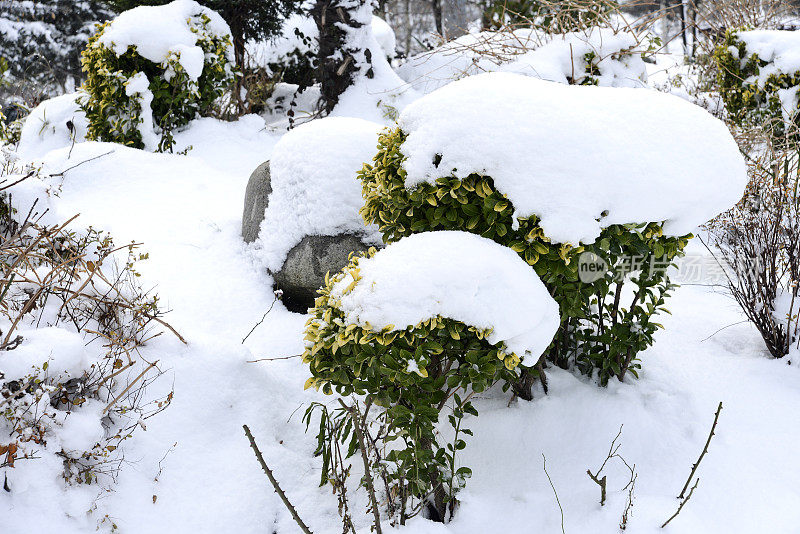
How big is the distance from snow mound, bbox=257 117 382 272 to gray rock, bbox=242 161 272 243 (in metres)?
0.08

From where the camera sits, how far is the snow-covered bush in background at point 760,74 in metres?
5.17

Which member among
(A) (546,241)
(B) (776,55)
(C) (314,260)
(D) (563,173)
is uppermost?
(D) (563,173)

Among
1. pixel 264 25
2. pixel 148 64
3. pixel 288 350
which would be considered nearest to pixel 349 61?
pixel 264 25

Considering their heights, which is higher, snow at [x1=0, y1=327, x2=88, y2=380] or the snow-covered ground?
snow at [x1=0, y1=327, x2=88, y2=380]

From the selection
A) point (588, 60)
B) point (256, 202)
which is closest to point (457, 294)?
point (256, 202)

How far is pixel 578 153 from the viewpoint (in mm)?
2018

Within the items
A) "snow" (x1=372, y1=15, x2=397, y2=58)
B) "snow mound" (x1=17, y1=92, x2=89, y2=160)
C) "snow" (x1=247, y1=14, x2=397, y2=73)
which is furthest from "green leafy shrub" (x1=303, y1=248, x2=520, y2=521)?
"snow" (x1=372, y1=15, x2=397, y2=58)

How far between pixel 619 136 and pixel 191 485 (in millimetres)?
2116

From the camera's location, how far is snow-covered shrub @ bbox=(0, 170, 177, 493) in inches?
79.0

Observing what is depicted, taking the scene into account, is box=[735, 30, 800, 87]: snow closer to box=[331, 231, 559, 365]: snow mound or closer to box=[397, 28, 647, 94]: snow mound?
box=[397, 28, 647, 94]: snow mound

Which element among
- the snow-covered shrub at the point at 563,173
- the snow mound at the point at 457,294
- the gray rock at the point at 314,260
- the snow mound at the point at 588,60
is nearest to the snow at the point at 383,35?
the snow mound at the point at 588,60

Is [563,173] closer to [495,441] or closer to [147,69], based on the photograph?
[495,441]

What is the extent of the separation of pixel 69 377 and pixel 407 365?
1.40 m

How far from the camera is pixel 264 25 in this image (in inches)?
281
